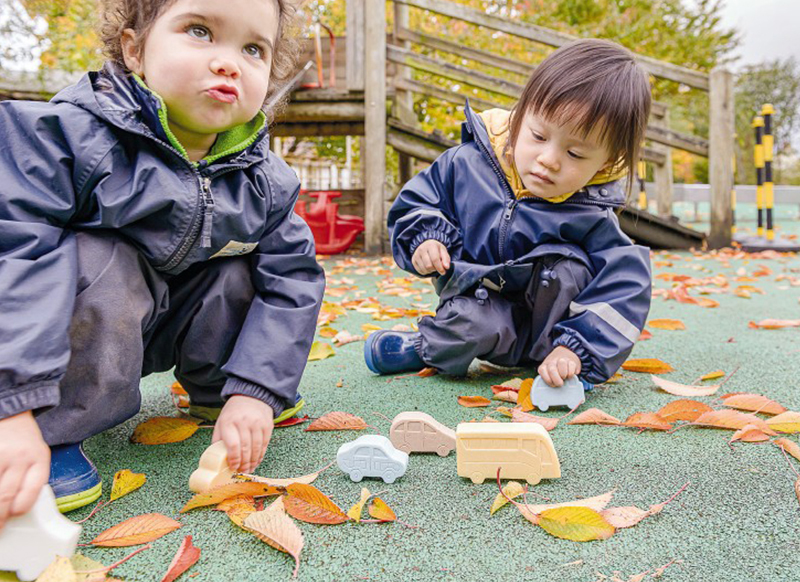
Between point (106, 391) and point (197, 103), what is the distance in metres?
0.56

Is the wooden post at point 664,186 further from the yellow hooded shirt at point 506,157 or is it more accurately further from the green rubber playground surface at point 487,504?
the green rubber playground surface at point 487,504

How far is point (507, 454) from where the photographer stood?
1136 mm

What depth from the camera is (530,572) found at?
2.82 feet

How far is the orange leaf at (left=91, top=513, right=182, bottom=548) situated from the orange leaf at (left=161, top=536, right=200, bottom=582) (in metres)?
0.07

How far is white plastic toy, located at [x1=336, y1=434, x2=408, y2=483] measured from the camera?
1143 millimetres

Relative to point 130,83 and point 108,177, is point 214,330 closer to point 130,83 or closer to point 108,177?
point 108,177

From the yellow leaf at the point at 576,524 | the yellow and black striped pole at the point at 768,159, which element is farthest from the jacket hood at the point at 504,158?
the yellow and black striped pole at the point at 768,159

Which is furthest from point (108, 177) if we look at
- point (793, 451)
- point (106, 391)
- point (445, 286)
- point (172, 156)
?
point (793, 451)

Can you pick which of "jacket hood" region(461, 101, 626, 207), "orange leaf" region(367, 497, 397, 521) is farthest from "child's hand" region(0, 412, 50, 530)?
"jacket hood" region(461, 101, 626, 207)

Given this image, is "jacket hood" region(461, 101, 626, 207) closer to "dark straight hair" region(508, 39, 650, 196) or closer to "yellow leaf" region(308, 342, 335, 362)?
"dark straight hair" region(508, 39, 650, 196)

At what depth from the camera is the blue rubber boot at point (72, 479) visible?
3.49ft

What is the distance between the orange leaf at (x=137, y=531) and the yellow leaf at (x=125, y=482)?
0.41 feet

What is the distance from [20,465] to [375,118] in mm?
4825

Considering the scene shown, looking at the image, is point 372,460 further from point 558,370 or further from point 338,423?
point 558,370
